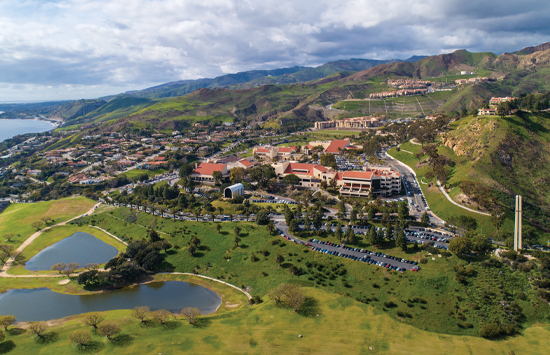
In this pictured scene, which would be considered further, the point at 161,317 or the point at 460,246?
the point at 460,246

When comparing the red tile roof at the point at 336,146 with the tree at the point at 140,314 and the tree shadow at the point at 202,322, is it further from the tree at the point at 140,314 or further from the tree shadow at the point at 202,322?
the tree at the point at 140,314

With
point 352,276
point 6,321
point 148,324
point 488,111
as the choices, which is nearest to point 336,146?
point 488,111

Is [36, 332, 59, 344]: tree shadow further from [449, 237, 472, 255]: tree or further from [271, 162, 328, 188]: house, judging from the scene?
[271, 162, 328, 188]: house

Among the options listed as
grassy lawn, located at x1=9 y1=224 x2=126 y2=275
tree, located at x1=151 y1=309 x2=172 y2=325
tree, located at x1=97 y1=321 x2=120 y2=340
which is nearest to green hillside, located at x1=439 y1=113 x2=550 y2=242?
tree, located at x1=151 y1=309 x2=172 y2=325

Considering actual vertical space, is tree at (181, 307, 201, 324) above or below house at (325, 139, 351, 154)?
below

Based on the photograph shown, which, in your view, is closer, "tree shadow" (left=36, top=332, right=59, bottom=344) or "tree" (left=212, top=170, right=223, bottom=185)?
"tree shadow" (left=36, top=332, right=59, bottom=344)

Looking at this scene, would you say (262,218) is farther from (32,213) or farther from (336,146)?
(336,146)
